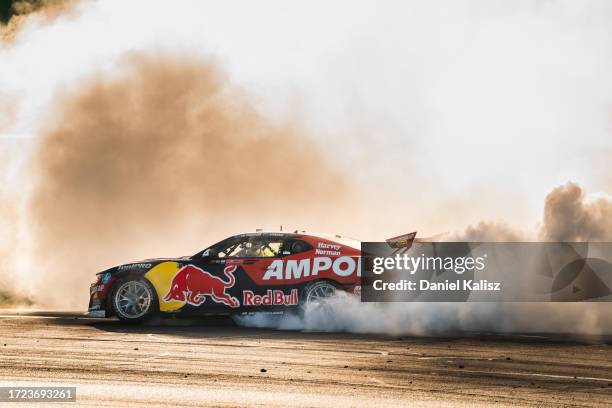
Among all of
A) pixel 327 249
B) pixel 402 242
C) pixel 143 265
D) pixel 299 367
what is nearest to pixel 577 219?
pixel 402 242

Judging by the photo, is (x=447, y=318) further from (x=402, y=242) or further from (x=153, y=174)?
(x=153, y=174)

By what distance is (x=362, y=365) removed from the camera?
10.4 m

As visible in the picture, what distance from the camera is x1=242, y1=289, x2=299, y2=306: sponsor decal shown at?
567 inches

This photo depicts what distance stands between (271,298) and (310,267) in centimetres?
72

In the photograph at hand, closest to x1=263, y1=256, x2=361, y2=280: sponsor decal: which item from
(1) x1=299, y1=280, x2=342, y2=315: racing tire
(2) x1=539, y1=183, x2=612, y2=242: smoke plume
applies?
(1) x1=299, y1=280, x2=342, y2=315: racing tire

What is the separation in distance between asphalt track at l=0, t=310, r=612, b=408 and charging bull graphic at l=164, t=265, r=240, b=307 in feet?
2.26

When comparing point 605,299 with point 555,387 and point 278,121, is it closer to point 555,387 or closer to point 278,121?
point 555,387

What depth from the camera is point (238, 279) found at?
14.6 m

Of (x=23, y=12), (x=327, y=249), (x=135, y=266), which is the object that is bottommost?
(x=135, y=266)

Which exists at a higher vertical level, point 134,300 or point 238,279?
point 238,279

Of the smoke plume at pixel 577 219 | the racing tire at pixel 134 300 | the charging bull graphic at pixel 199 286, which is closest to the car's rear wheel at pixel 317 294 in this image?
the charging bull graphic at pixel 199 286

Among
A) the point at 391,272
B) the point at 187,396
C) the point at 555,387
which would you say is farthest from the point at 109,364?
the point at 391,272

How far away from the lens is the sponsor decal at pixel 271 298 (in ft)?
47.3

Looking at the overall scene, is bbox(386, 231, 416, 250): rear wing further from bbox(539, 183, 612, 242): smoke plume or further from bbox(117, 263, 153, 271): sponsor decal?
bbox(117, 263, 153, 271): sponsor decal
